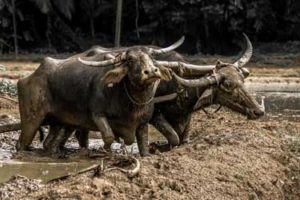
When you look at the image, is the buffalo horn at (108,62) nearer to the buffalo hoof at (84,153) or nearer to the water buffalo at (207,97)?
the water buffalo at (207,97)

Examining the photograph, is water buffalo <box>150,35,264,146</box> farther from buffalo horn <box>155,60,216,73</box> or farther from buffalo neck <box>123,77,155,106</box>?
buffalo neck <box>123,77,155,106</box>

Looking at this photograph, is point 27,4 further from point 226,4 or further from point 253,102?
point 253,102

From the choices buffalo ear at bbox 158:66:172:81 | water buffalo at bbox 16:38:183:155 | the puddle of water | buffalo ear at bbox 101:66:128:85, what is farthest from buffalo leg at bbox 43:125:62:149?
buffalo ear at bbox 158:66:172:81

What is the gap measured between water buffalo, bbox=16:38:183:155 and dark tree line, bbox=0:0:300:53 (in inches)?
979

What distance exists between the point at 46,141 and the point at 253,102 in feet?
10.4

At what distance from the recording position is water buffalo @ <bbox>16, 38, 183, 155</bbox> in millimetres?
9492

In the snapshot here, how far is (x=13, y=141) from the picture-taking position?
1299 centimetres

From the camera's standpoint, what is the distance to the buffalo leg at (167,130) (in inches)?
426

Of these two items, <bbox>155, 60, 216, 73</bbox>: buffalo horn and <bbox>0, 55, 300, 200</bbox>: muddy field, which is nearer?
<bbox>0, 55, 300, 200</bbox>: muddy field

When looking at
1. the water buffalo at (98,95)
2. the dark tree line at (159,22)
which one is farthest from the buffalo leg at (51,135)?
the dark tree line at (159,22)

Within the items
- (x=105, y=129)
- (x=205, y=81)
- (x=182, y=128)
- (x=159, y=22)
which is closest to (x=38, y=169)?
(x=105, y=129)

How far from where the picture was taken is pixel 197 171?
25.3 ft

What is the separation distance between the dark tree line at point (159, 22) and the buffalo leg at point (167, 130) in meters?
25.3

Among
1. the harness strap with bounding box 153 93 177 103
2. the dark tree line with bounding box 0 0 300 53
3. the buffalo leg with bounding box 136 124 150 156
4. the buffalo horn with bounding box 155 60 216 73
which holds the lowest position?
the dark tree line with bounding box 0 0 300 53
